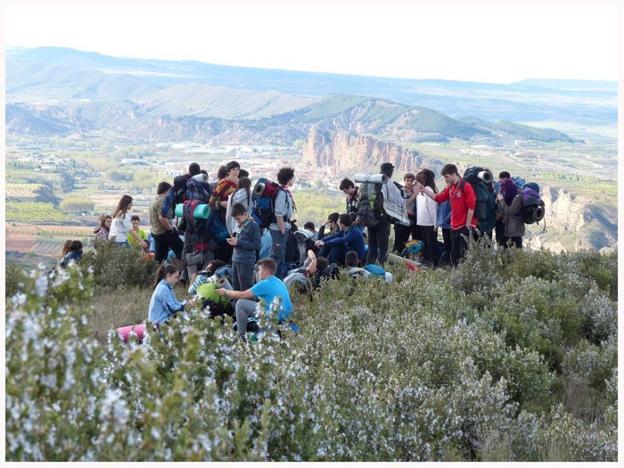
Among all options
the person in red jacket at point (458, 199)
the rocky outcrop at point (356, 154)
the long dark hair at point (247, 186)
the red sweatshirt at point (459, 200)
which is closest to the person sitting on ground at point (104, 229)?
the long dark hair at point (247, 186)

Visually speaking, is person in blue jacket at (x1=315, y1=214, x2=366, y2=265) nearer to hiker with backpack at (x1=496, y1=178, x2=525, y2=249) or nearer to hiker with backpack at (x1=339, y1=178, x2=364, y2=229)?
hiker with backpack at (x1=339, y1=178, x2=364, y2=229)

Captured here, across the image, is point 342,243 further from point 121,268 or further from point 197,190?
point 121,268

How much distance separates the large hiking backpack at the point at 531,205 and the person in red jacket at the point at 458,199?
0.85m

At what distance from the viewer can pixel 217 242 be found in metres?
12.0

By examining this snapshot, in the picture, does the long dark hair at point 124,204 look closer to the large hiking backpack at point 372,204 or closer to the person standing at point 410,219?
the large hiking backpack at point 372,204

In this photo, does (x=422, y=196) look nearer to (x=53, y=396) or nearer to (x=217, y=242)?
(x=217, y=242)

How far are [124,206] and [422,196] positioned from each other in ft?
13.4

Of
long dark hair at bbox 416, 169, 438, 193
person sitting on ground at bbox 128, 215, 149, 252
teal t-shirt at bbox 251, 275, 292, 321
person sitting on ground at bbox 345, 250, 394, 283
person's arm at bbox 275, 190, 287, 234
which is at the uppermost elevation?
long dark hair at bbox 416, 169, 438, 193

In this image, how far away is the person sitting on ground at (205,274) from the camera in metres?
10.7

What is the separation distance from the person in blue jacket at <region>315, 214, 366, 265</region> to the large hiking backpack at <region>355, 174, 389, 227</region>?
0.84 ft

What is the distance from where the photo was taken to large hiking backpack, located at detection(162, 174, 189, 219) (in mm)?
12227

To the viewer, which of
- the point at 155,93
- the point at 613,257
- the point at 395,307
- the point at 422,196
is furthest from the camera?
the point at 155,93

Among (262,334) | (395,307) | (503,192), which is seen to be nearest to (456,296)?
(395,307)

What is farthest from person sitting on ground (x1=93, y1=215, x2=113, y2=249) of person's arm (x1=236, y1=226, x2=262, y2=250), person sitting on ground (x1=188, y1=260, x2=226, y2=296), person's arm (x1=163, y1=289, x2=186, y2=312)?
person's arm (x1=163, y1=289, x2=186, y2=312)
